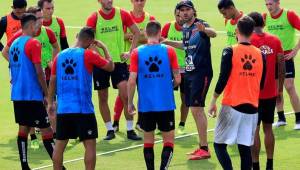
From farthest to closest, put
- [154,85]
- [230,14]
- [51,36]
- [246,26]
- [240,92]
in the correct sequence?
[51,36] < [230,14] < [154,85] < [240,92] < [246,26]

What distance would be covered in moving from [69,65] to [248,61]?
253cm

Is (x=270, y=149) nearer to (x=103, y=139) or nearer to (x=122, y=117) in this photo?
(x=103, y=139)

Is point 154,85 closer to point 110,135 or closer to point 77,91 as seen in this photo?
point 77,91

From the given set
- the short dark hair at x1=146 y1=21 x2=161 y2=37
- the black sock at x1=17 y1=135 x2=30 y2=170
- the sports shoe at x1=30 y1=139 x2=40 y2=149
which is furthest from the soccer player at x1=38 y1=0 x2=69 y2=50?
the short dark hair at x1=146 y1=21 x2=161 y2=37

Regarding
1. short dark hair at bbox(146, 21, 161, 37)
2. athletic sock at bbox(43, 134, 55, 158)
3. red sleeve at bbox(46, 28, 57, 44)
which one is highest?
short dark hair at bbox(146, 21, 161, 37)

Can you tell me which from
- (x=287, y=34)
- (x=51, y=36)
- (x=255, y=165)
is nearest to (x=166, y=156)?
(x=255, y=165)

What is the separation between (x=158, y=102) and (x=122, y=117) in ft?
16.9

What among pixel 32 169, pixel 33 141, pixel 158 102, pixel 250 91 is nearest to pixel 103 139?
pixel 33 141

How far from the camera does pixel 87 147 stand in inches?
494

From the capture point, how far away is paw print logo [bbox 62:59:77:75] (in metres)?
12.3

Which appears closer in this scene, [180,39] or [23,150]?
[23,150]

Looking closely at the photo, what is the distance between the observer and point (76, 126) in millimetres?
12500

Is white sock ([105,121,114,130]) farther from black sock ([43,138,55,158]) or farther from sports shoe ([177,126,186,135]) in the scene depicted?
black sock ([43,138,55,158])

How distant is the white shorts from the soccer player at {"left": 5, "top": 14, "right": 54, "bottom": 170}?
2880 millimetres
